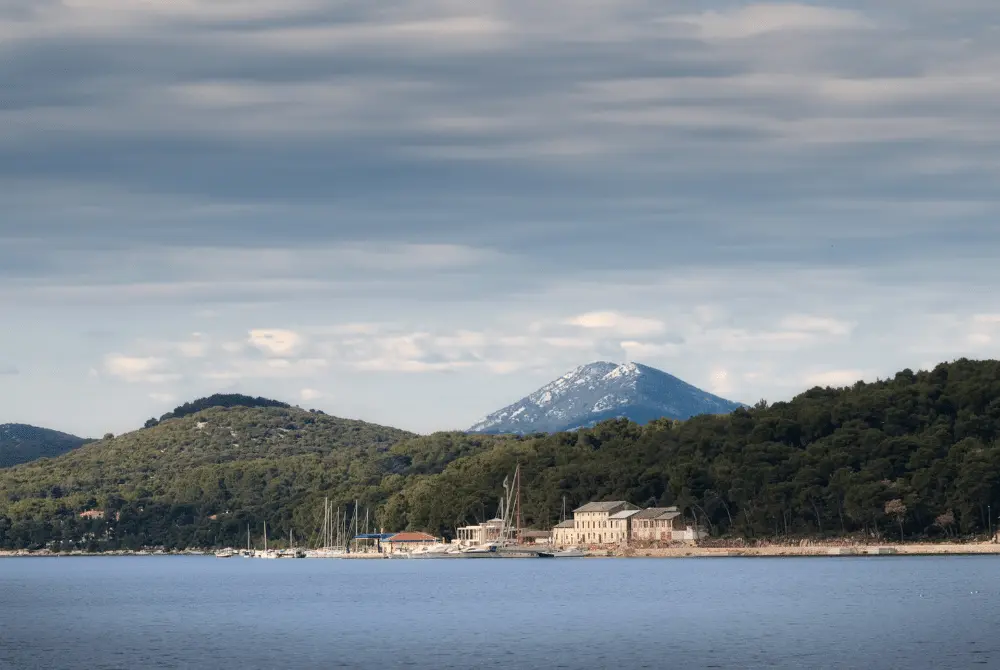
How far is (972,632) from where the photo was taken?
71.0 metres

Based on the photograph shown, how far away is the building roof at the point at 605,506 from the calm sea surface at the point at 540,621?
51.8 m

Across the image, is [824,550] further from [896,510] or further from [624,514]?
[624,514]

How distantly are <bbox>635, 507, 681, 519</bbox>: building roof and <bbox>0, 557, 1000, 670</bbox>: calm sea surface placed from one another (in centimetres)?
4265

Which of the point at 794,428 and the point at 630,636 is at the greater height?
the point at 794,428

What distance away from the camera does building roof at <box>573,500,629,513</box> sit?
195 m

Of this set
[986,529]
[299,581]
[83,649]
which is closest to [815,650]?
[83,649]

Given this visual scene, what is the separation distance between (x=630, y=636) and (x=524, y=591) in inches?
1635

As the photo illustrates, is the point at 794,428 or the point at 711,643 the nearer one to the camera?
the point at 711,643

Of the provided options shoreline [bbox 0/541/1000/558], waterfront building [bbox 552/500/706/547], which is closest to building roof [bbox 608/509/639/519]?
waterfront building [bbox 552/500/706/547]

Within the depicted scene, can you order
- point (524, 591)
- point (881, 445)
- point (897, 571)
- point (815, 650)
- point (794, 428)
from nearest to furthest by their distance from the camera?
point (815, 650) → point (524, 591) → point (897, 571) → point (881, 445) → point (794, 428)

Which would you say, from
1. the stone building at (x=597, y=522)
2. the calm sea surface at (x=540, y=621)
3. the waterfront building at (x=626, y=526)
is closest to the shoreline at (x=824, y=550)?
the waterfront building at (x=626, y=526)

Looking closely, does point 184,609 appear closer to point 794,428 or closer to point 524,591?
point 524,591

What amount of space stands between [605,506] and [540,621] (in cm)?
11564

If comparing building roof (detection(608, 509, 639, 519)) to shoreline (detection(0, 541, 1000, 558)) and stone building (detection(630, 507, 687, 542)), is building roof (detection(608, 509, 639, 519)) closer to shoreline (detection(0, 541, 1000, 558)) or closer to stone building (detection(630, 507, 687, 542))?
stone building (detection(630, 507, 687, 542))
